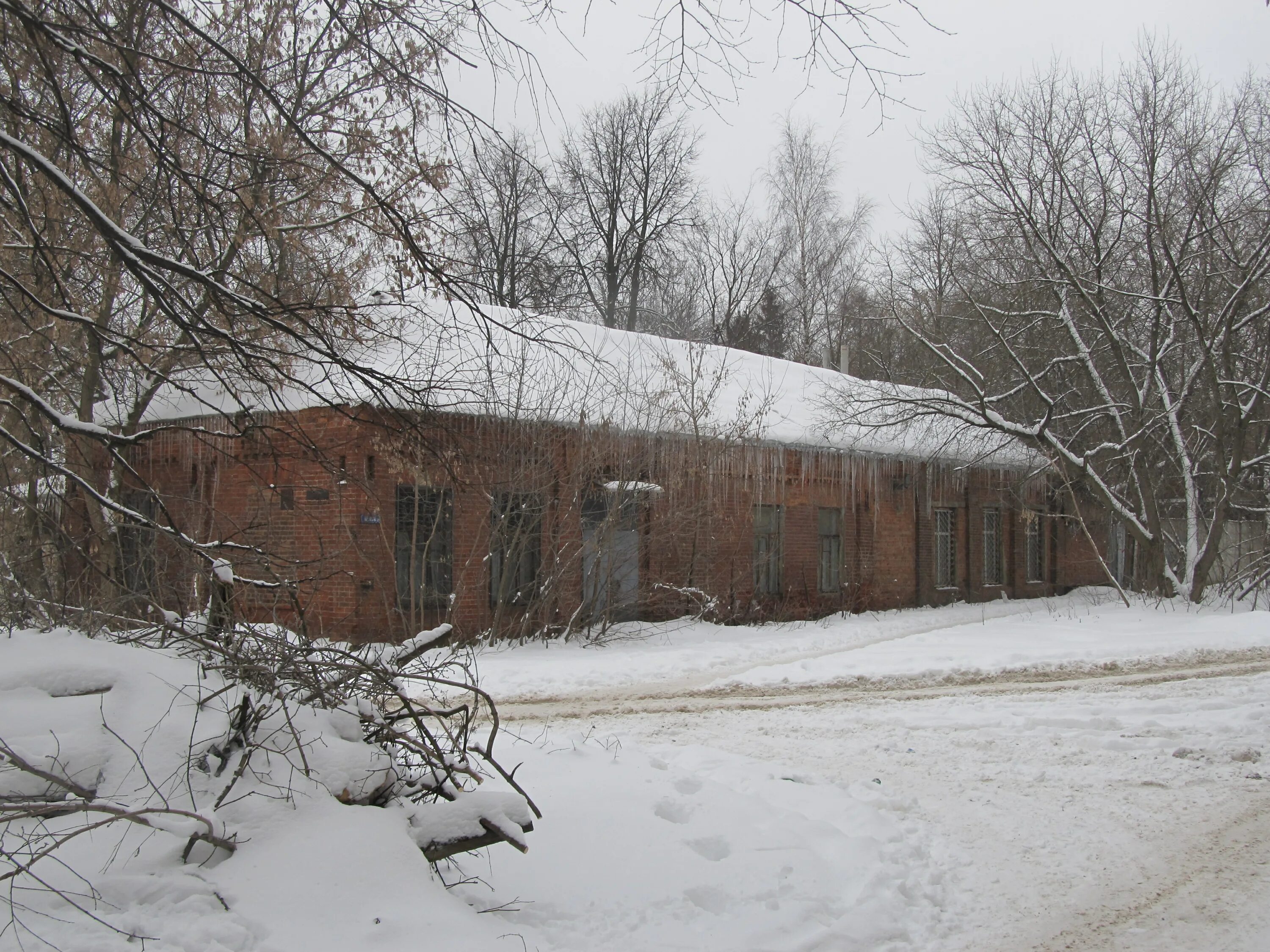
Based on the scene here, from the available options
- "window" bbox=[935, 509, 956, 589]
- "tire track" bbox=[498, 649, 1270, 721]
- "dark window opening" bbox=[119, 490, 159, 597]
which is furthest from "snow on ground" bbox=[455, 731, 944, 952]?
"window" bbox=[935, 509, 956, 589]

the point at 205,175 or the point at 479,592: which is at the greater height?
the point at 205,175

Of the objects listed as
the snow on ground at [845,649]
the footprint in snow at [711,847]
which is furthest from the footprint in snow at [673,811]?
the snow on ground at [845,649]

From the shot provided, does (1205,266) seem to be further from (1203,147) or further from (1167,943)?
(1167,943)

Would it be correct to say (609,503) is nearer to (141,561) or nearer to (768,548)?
(768,548)

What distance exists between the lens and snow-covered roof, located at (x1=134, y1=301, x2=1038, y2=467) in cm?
1198

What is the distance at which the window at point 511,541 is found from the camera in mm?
13055

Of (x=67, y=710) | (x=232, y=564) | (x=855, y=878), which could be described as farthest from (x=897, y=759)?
(x=67, y=710)

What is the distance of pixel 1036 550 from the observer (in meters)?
24.8

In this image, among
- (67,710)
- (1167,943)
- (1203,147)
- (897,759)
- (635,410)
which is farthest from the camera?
(1203,147)

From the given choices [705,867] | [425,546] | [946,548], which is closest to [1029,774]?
[705,867]

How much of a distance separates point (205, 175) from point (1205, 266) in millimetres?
18552

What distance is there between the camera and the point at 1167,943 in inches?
163

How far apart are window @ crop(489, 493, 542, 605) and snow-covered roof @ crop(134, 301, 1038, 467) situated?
1.16 m

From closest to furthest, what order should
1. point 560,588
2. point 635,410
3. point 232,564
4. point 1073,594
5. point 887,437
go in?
point 232,564 → point 560,588 → point 635,410 → point 887,437 → point 1073,594
